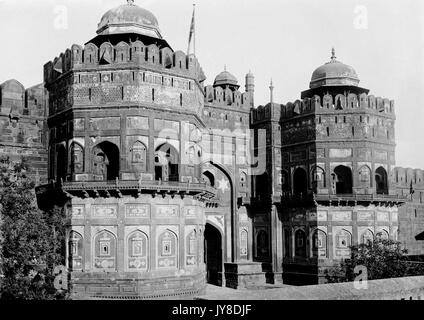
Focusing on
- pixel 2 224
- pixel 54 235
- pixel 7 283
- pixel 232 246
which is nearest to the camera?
pixel 7 283

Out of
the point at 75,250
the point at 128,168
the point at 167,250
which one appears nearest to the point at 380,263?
the point at 167,250

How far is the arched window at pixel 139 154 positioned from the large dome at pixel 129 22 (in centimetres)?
486

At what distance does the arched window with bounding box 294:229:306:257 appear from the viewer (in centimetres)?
2581

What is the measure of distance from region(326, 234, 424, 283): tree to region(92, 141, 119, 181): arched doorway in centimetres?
997

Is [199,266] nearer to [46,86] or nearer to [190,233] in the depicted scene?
[190,233]

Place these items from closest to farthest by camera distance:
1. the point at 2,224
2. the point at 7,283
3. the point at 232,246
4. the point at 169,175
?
the point at 7,283
the point at 2,224
the point at 169,175
the point at 232,246

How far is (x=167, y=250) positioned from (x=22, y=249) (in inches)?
277

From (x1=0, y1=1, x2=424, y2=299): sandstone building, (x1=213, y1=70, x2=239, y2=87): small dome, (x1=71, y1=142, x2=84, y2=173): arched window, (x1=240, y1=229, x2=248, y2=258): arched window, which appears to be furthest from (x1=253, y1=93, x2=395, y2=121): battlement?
(x1=71, y1=142, x2=84, y2=173): arched window

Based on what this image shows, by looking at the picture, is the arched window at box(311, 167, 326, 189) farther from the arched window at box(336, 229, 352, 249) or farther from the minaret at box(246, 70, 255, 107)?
the minaret at box(246, 70, 255, 107)

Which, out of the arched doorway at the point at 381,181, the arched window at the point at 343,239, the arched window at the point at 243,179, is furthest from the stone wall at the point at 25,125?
the arched doorway at the point at 381,181

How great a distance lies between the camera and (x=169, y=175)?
2077cm

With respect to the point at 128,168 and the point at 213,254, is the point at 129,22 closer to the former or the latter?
the point at 128,168

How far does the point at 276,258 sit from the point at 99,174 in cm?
1083
